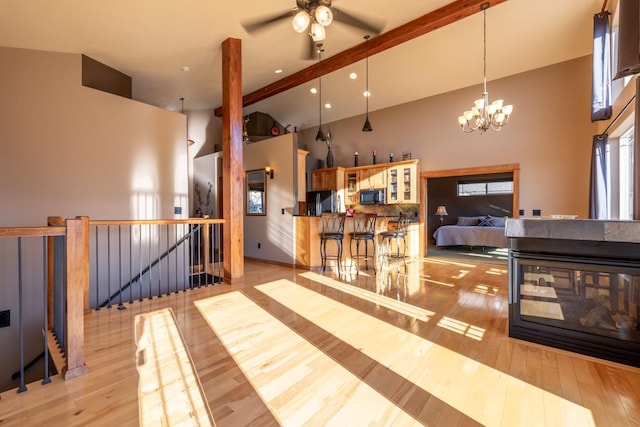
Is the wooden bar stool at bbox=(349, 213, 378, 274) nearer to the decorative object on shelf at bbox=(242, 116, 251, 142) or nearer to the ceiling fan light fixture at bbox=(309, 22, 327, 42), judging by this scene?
the ceiling fan light fixture at bbox=(309, 22, 327, 42)

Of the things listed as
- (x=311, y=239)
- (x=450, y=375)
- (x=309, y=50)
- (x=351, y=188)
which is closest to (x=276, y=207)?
(x=311, y=239)

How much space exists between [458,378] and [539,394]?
43 cm

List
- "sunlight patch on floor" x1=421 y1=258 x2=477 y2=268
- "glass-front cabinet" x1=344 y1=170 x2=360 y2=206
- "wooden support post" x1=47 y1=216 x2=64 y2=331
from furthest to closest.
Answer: "glass-front cabinet" x1=344 y1=170 x2=360 y2=206 < "sunlight patch on floor" x1=421 y1=258 x2=477 y2=268 < "wooden support post" x1=47 y1=216 x2=64 y2=331

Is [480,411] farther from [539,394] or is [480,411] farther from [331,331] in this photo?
[331,331]

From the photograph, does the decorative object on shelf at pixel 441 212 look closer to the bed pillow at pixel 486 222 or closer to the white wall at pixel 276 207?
the bed pillow at pixel 486 222

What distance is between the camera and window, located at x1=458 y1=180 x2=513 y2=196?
9977 millimetres

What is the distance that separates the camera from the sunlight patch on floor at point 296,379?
1526 millimetres

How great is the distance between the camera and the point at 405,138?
277 inches

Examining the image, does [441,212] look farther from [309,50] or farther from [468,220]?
[309,50]

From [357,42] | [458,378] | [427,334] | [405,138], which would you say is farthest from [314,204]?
[458,378]

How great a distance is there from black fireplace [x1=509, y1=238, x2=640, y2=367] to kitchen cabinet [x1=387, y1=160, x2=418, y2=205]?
175 inches

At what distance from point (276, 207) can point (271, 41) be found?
3060 millimetres

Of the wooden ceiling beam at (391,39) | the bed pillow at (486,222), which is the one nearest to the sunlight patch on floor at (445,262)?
the bed pillow at (486,222)

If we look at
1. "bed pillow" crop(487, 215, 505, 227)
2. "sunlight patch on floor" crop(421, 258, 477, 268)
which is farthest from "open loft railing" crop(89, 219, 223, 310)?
"bed pillow" crop(487, 215, 505, 227)
